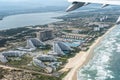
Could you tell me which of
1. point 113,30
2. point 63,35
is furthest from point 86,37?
point 113,30

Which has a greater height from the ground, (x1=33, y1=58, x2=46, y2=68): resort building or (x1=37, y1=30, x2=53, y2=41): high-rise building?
(x1=37, y1=30, x2=53, y2=41): high-rise building

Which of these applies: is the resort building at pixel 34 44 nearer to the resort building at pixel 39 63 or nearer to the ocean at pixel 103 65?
the ocean at pixel 103 65

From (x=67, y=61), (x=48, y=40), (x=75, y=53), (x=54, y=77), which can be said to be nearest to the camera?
(x=54, y=77)

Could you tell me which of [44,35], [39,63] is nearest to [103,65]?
[39,63]

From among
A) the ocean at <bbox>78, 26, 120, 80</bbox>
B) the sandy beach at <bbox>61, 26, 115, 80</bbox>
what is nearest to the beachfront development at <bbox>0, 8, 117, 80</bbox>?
the sandy beach at <bbox>61, 26, 115, 80</bbox>

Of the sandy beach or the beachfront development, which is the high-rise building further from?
the sandy beach

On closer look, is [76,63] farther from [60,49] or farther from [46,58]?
[60,49]

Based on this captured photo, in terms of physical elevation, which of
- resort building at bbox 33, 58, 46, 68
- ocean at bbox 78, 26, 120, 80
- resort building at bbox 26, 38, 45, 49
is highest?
resort building at bbox 26, 38, 45, 49

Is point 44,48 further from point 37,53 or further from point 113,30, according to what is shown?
point 113,30
